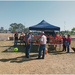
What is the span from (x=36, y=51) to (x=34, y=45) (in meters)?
0.51

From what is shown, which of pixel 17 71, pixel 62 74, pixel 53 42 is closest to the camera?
pixel 62 74

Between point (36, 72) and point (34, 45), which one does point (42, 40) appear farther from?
point (34, 45)

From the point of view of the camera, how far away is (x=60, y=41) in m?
7.42

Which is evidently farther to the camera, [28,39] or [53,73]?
[28,39]

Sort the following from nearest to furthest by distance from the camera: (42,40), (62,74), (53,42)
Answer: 1. (62,74)
2. (42,40)
3. (53,42)

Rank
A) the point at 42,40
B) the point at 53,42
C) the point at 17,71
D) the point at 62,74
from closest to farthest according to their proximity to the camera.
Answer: the point at 62,74, the point at 17,71, the point at 42,40, the point at 53,42

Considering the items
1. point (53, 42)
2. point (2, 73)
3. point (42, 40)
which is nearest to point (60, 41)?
point (53, 42)

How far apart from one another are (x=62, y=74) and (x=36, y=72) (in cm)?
99

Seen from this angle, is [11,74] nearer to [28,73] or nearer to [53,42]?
[28,73]

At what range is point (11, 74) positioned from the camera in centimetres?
330

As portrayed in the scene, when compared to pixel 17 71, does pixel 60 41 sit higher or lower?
higher

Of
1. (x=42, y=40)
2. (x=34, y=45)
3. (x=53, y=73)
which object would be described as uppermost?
(x=42, y=40)

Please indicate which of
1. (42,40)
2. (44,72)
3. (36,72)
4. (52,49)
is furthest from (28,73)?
(52,49)

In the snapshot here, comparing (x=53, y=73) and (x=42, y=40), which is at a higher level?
(x=42, y=40)
